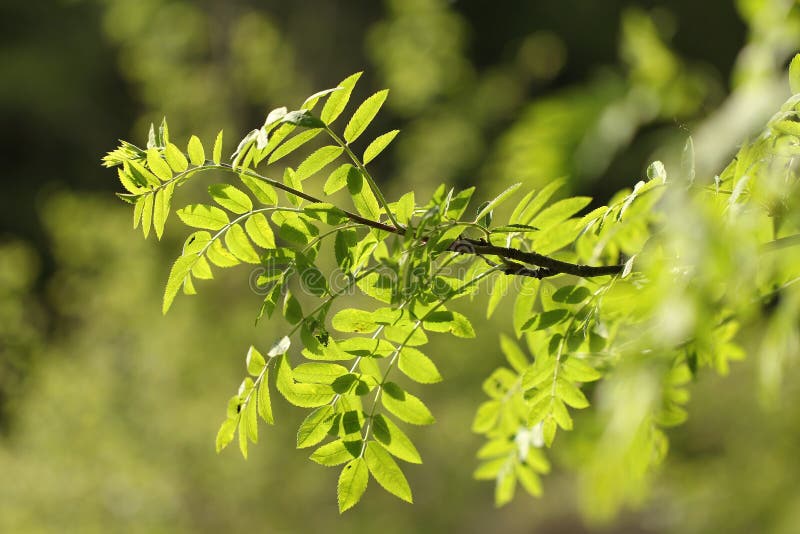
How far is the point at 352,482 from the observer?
0.80 metres

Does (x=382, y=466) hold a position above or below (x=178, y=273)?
below

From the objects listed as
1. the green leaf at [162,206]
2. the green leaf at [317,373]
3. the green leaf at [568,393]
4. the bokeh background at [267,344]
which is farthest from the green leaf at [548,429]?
the bokeh background at [267,344]

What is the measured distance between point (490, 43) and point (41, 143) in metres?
5.57

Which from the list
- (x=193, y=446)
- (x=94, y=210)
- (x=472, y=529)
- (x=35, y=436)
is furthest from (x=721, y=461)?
(x=94, y=210)

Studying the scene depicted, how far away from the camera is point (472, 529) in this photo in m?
5.64

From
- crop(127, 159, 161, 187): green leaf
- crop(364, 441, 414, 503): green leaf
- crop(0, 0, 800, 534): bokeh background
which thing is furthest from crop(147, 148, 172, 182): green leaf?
crop(0, 0, 800, 534): bokeh background

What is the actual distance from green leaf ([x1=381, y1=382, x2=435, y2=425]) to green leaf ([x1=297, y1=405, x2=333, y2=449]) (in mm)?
63

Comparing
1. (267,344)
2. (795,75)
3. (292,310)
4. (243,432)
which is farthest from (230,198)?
(267,344)

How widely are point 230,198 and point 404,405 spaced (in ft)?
0.92

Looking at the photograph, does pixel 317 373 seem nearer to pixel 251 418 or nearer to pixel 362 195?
pixel 251 418

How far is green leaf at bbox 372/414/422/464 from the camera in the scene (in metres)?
0.83

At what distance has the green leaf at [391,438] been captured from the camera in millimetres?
826

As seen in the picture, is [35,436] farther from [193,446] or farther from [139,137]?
→ [139,137]

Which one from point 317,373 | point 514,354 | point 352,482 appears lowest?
point 352,482
